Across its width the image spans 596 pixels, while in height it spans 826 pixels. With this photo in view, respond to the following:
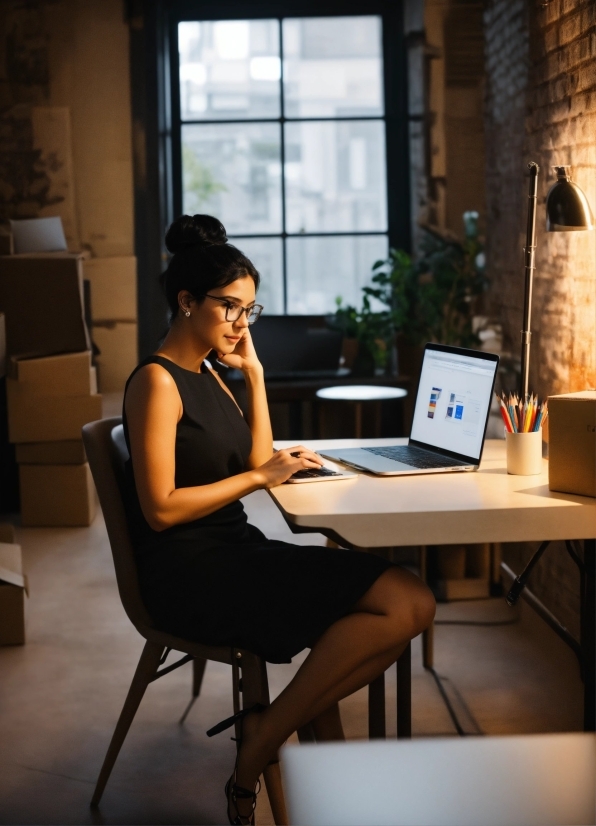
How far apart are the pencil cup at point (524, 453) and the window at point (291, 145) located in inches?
160

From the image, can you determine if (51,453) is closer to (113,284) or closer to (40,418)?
Answer: (40,418)

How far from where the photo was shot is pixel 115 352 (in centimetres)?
615

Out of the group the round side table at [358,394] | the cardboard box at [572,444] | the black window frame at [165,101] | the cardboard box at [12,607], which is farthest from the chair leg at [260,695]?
the black window frame at [165,101]

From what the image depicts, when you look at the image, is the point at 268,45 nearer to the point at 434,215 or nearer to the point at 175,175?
the point at 175,175

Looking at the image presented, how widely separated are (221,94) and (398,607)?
190 inches

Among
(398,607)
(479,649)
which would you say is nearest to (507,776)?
(398,607)

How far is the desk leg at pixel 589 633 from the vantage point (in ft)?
7.13

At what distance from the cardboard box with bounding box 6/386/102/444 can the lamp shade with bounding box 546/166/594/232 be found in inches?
108

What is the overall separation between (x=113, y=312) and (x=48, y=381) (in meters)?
1.46

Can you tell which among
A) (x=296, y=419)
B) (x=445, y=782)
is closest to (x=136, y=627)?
(x=445, y=782)

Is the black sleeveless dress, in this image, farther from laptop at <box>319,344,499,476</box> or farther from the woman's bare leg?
laptop at <box>319,344,499,476</box>

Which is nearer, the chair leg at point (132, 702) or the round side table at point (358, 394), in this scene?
the chair leg at point (132, 702)

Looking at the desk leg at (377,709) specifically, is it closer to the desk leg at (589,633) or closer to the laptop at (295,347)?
the desk leg at (589,633)

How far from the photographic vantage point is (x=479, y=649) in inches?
128
